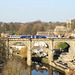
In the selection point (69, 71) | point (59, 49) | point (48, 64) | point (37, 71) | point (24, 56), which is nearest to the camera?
point (69, 71)

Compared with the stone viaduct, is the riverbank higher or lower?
lower

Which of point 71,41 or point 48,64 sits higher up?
point 71,41

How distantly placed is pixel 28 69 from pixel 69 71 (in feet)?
33.6

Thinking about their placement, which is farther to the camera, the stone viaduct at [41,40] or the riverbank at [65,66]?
the stone viaduct at [41,40]

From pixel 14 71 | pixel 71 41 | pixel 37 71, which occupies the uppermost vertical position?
pixel 71 41

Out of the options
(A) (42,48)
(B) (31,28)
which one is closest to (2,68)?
(A) (42,48)

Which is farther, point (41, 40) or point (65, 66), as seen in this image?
point (41, 40)

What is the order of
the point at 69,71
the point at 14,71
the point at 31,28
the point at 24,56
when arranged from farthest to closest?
the point at 31,28
the point at 24,56
the point at 69,71
the point at 14,71

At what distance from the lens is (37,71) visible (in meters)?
42.4

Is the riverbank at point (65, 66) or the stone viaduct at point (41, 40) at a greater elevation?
the stone viaduct at point (41, 40)

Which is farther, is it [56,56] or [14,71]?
[56,56]

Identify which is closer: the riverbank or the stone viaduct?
the riverbank

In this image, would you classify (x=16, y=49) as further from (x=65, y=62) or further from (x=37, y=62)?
(x=65, y=62)

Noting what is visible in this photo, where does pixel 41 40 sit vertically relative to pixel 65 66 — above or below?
above
